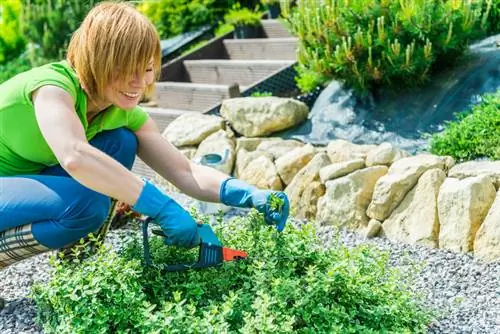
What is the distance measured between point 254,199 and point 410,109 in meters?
2.20

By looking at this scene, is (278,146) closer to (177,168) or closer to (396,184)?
(396,184)

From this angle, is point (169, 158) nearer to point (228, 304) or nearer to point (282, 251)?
point (282, 251)

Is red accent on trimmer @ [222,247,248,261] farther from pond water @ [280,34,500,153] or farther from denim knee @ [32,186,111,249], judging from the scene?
pond water @ [280,34,500,153]

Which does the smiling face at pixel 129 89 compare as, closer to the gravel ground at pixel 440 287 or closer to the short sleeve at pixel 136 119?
the short sleeve at pixel 136 119

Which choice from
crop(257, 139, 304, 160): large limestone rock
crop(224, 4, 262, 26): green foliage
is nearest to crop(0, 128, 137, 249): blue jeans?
crop(257, 139, 304, 160): large limestone rock

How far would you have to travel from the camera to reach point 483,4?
484 cm

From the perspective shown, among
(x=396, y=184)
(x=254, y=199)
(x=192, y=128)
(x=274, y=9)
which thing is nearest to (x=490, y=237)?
(x=396, y=184)

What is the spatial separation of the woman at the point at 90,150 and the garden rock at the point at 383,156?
4.36 ft

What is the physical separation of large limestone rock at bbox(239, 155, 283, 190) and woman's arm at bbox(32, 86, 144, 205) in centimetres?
190

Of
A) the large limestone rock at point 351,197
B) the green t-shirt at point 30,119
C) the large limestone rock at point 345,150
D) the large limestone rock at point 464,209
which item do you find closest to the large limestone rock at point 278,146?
the large limestone rock at point 345,150

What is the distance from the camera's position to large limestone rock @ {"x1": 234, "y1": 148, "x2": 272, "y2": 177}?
4453 millimetres

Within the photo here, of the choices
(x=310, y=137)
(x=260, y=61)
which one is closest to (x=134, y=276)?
(x=310, y=137)

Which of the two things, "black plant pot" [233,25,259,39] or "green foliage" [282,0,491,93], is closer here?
"green foliage" [282,0,491,93]

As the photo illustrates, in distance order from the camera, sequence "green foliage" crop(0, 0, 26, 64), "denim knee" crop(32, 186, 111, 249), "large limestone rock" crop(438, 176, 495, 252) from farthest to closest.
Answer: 1. "green foliage" crop(0, 0, 26, 64)
2. "large limestone rock" crop(438, 176, 495, 252)
3. "denim knee" crop(32, 186, 111, 249)
